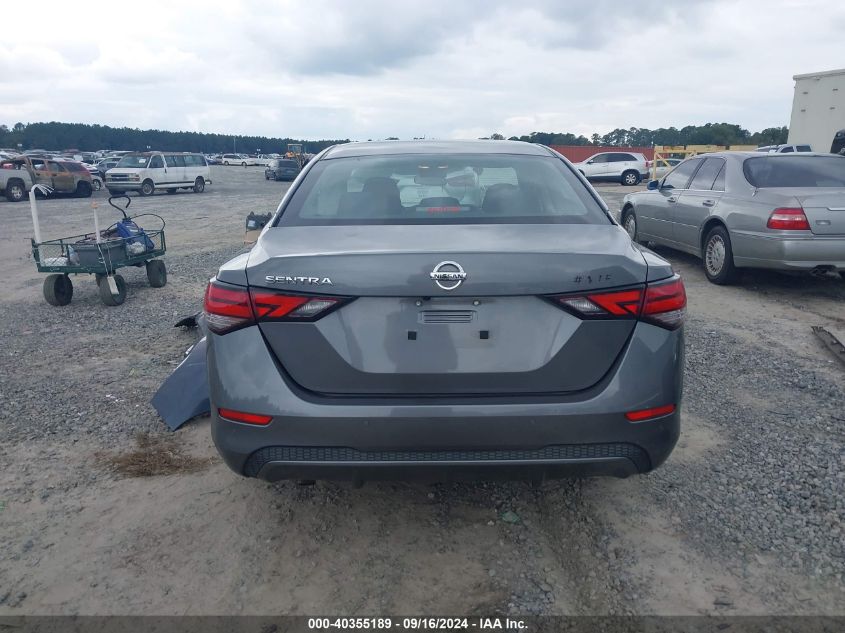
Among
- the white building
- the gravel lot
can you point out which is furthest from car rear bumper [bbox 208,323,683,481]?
the white building

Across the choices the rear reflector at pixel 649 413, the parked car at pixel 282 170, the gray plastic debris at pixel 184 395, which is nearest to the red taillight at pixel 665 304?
the rear reflector at pixel 649 413

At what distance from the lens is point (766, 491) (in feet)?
10.9

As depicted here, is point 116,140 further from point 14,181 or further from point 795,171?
point 795,171

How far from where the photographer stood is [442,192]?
3.34 m

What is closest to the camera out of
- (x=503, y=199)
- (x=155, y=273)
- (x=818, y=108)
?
(x=503, y=199)

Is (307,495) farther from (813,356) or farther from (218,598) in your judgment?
(813,356)

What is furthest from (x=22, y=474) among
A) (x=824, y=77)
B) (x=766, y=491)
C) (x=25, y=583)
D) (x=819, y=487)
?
(x=824, y=77)

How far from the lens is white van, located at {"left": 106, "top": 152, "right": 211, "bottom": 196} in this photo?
27891mm

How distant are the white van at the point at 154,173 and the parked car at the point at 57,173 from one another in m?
1.09

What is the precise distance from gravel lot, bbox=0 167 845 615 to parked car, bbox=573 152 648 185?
91.6 feet

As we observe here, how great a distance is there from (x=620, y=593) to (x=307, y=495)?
1530 millimetres

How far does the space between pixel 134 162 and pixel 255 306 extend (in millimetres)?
29040

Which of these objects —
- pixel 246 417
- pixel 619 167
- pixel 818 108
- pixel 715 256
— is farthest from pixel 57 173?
pixel 246 417

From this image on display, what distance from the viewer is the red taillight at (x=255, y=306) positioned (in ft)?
8.01
